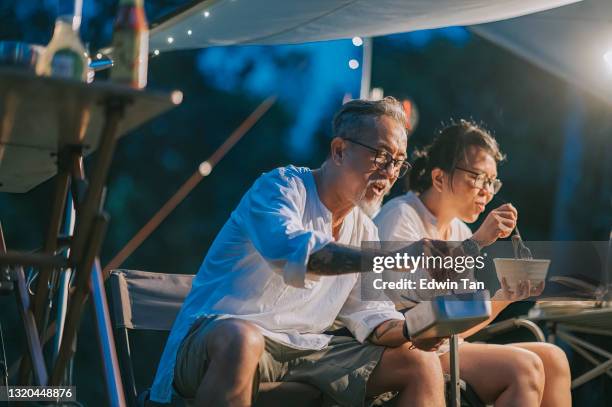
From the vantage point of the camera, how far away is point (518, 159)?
9.19 metres

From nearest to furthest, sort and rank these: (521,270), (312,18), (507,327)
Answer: (521,270) < (507,327) < (312,18)

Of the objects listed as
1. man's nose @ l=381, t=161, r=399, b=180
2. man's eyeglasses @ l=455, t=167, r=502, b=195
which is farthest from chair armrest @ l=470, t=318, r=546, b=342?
man's nose @ l=381, t=161, r=399, b=180

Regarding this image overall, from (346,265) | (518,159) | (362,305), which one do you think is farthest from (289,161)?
(346,265)

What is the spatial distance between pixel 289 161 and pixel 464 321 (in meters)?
4.78

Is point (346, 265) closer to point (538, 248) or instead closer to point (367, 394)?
point (367, 394)

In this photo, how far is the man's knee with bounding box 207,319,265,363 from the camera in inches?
76.5

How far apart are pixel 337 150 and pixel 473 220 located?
30.9 inches

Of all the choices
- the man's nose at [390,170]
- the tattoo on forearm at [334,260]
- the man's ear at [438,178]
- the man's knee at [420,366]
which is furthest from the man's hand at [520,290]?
the man's ear at [438,178]

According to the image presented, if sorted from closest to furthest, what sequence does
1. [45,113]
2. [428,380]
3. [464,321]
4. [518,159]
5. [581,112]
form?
1. [45,113]
2. [464,321]
3. [428,380]
4. [581,112]
5. [518,159]

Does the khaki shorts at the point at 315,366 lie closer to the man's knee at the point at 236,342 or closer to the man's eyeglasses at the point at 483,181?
the man's knee at the point at 236,342

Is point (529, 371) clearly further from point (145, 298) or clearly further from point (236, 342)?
point (145, 298)

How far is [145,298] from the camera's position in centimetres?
272

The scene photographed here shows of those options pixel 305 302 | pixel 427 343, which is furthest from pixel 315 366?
pixel 427 343

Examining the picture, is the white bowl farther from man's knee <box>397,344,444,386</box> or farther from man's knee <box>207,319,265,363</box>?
man's knee <box>207,319,265,363</box>
